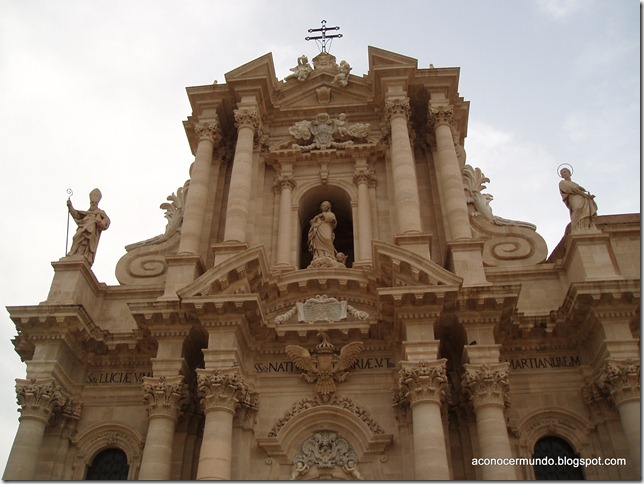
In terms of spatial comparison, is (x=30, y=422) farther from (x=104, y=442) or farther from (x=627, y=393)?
(x=627, y=393)

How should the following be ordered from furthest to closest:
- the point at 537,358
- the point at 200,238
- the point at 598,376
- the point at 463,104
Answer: the point at 463,104, the point at 200,238, the point at 537,358, the point at 598,376

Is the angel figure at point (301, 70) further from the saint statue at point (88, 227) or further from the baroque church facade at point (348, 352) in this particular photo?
the saint statue at point (88, 227)

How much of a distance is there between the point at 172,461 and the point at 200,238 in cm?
615

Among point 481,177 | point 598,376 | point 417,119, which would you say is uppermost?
point 417,119

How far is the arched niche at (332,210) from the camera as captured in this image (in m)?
20.2

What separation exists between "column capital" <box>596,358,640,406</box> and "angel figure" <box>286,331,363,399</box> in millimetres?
5295

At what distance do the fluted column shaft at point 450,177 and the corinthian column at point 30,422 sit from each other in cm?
1029

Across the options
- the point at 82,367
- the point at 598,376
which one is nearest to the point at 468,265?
the point at 598,376

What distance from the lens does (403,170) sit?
19.0 m

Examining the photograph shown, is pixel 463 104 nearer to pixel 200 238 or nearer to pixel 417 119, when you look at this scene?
pixel 417 119

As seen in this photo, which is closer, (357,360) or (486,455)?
(486,455)

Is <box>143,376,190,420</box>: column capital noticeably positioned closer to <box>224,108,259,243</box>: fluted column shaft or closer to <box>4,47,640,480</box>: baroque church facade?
<box>4,47,640,480</box>: baroque church facade

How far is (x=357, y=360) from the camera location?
52.9 feet

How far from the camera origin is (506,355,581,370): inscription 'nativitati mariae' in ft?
52.2
